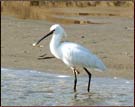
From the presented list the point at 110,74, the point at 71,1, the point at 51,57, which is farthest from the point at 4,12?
the point at 110,74

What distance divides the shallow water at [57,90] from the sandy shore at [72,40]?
1.95 ft

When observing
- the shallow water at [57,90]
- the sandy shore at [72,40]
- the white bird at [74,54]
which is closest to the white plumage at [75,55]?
the white bird at [74,54]

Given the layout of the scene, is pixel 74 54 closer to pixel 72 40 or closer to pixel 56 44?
pixel 56 44

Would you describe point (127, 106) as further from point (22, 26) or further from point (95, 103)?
point (22, 26)

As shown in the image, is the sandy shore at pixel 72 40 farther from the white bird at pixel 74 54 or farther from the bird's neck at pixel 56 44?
the bird's neck at pixel 56 44

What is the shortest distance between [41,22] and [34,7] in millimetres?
5374

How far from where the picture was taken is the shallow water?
7.32 m

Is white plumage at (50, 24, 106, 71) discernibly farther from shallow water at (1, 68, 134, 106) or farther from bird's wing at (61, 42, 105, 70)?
shallow water at (1, 68, 134, 106)

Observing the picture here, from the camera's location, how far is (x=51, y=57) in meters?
11.2

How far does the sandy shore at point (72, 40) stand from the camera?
10359 mm

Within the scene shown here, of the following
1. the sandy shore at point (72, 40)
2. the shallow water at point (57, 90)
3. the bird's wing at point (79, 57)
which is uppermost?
the bird's wing at point (79, 57)

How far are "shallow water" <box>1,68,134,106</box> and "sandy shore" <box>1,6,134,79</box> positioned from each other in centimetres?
59

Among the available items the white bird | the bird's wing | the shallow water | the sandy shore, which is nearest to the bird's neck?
the white bird

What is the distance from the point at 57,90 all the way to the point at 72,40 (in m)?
5.28
